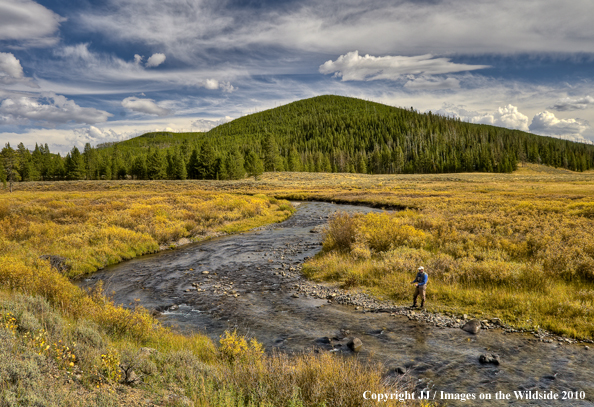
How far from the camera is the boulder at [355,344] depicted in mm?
8758

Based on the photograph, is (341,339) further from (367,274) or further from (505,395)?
(367,274)

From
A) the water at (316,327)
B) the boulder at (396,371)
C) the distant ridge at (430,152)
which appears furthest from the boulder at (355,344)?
the distant ridge at (430,152)

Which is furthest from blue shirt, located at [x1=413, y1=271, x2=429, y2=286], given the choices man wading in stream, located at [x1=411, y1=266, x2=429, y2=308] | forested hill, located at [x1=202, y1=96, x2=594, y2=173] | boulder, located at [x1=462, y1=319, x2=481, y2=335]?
forested hill, located at [x1=202, y1=96, x2=594, y2=173]

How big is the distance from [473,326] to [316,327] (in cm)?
512

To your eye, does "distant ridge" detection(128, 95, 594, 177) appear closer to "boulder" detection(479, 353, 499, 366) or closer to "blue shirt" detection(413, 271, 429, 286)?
"blue shirt" detection(413, 271, 429, 286)

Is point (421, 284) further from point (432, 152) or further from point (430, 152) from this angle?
point (432, 152)

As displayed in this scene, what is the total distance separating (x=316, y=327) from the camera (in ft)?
33.5

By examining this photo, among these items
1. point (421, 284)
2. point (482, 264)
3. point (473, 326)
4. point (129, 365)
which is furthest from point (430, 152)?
point (129, 365)

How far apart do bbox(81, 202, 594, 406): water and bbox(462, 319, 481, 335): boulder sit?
0.16 m

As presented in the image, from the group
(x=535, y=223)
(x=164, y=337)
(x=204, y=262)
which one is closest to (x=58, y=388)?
(x=164, y=337)

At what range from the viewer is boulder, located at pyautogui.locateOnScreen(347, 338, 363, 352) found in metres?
8.76

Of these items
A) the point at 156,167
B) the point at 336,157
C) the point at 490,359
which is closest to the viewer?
the point at 490,359

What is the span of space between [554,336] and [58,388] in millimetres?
12396

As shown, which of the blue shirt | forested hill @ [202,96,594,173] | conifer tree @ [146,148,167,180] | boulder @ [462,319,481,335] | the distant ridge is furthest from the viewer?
forested hill @ [202,96,594,173]
